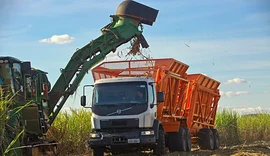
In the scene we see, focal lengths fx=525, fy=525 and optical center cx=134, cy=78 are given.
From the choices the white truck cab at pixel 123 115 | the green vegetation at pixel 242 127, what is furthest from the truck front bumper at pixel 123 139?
the green vegetation at pixel 242 127

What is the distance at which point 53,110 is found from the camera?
1812 cm

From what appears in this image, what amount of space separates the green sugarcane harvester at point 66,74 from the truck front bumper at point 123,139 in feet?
5.14

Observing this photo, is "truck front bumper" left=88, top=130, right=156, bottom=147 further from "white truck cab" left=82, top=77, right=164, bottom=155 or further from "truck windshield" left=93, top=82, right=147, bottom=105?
"truck windshield" left=93, top=82, right=147, bottom=105

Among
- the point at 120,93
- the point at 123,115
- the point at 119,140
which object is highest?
the point at 120,93

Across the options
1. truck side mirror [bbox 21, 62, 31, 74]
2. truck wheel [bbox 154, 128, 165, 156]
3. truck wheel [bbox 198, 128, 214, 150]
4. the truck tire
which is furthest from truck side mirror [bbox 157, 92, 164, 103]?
truck wheel [bbox 198, 128, 214, 150]

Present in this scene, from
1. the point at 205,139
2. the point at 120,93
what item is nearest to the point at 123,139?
the point at 120,93

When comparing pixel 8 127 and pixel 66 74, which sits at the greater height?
pixel 66 74

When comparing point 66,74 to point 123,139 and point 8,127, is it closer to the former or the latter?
point 123,139

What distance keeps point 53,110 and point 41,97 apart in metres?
2.34

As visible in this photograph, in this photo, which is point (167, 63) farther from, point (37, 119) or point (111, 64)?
point (37, 119)

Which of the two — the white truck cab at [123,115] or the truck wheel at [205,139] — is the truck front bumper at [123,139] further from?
the truck wheel at [205,139]

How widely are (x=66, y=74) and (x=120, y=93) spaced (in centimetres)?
368

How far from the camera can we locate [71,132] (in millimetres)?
19578

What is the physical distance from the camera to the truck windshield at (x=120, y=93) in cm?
1582
